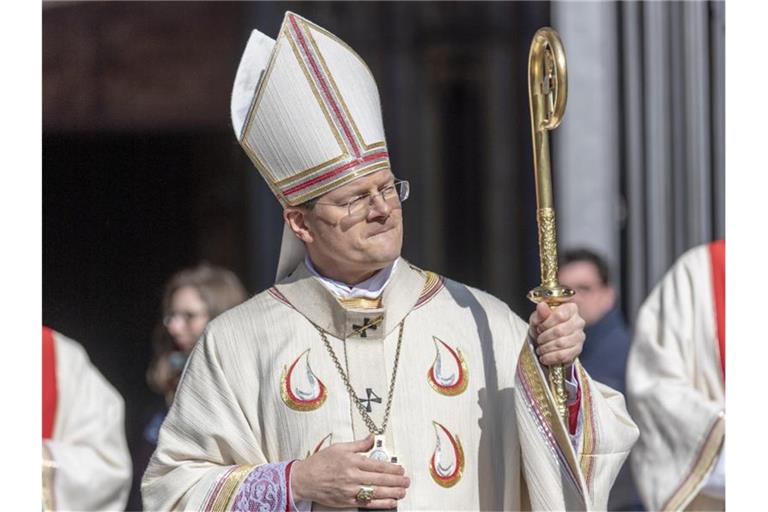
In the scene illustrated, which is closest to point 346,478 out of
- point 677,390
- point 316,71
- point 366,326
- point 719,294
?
point 366,326

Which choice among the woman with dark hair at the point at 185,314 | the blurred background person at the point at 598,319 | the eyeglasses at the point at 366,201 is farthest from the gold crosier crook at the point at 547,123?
the woman with dark hair at the point at 185,314

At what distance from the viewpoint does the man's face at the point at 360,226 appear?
13.6 ft

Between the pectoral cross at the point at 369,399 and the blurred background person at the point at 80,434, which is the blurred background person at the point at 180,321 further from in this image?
the pectoral cross at the point at 369,399

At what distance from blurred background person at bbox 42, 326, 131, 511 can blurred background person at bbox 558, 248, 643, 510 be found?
5.73 feet

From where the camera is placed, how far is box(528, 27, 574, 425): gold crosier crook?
4129mm

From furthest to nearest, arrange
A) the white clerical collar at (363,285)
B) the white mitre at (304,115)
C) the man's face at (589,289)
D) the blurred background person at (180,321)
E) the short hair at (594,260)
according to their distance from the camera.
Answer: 1. the short hair at (594,260)
2. the man's face at (589,289)
3. the blurred background person at (180,321)
4. the white clerical collar at (363,285)
5. the white mitre at (304,115)

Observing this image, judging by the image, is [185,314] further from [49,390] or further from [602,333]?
[602,333]

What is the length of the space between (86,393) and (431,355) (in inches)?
105

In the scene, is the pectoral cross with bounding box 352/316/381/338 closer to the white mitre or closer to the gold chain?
the gold chain

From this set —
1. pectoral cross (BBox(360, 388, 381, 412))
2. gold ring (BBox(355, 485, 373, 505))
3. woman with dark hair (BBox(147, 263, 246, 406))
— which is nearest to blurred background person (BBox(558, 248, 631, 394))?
woman with dark hair (BBox(147, 263, 246, 406))

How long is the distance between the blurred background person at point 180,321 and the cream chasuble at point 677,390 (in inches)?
59.8

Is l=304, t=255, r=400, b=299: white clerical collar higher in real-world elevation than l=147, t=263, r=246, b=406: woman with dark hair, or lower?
higher
